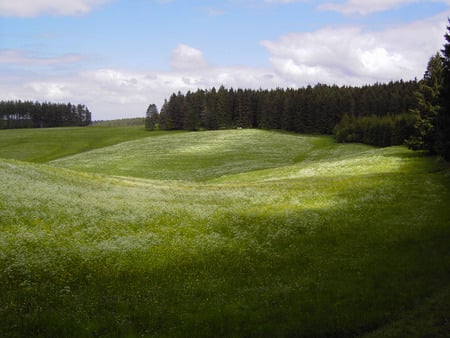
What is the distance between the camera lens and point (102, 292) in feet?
57.9

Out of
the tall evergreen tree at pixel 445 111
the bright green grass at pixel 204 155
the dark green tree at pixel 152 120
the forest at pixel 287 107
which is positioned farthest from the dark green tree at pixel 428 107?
the dark green tree at pixel 152 120

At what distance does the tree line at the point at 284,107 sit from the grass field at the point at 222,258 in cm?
9840

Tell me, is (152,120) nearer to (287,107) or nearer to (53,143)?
(53,143)

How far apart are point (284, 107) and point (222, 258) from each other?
5151 inches

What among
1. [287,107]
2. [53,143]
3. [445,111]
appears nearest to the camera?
[445,111]

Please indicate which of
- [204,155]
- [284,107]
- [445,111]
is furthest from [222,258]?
[284,107]

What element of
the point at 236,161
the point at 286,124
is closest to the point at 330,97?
the point at 286,124

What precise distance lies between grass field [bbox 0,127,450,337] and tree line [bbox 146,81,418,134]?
98403mm

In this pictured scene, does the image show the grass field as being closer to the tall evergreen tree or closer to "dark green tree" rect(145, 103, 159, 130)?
the tall evergreen tree

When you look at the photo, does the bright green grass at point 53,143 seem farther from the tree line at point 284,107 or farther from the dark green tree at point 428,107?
the dark green tree at point 428,107

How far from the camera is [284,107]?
148m

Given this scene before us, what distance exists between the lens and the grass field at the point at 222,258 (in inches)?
604

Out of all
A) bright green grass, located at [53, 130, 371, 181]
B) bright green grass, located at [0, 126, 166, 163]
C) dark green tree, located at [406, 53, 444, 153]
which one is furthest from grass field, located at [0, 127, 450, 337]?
bright green grass, located at [0, 126, 166, 163]

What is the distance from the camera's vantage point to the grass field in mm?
15336
